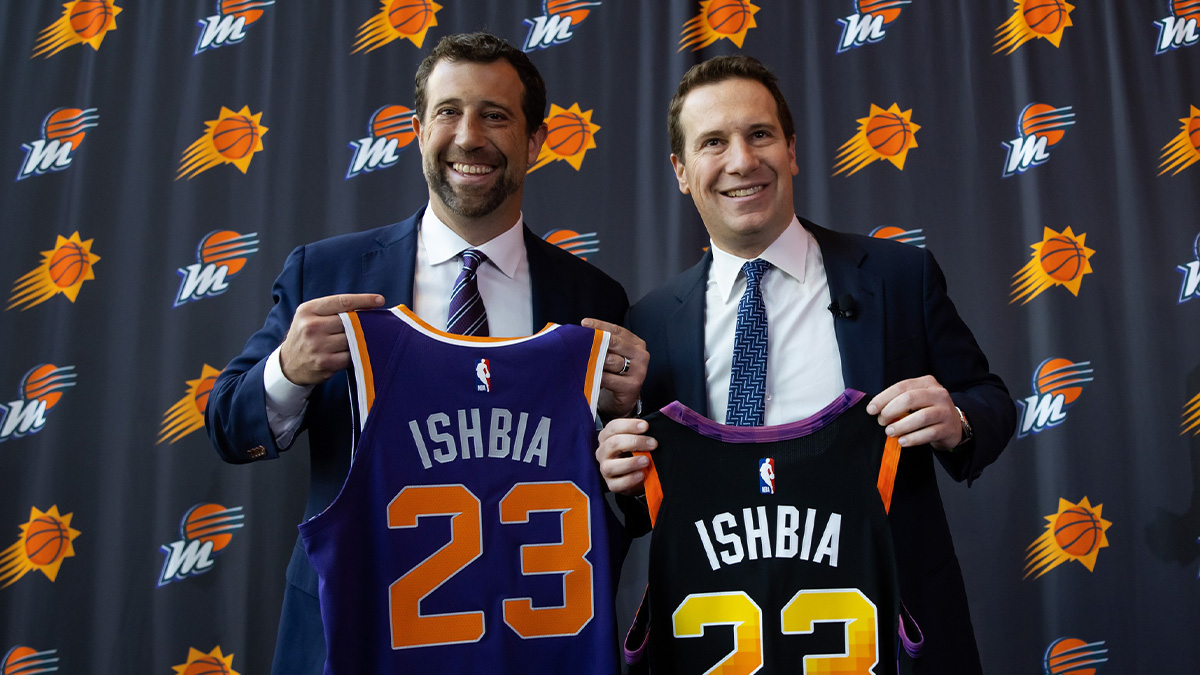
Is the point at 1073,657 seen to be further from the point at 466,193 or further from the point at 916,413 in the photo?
the point at 466,193

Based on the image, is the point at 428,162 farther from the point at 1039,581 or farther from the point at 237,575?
the point at 1039,581

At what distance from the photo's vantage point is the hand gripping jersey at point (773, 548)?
146cm

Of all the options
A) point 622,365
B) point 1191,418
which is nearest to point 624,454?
point 622,365

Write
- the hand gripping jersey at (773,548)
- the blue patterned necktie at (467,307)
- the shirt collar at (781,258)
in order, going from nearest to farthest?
the hand gripping jersey at (773,548), the blue patterned necktie at (467,307), the shirt collar at (781,258)

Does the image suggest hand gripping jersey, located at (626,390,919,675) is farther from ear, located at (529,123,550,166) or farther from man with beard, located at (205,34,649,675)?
ear, located at (529,123,550,166)

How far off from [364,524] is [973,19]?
313 centimetres

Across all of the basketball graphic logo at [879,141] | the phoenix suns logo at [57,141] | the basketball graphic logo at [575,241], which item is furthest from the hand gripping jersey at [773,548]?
the phoenix suns logo at [57,141]

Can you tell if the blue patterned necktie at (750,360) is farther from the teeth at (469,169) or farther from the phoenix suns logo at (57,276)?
the phoenix suns logo at (57,276)

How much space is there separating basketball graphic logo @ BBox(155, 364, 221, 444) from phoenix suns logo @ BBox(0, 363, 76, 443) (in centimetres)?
40

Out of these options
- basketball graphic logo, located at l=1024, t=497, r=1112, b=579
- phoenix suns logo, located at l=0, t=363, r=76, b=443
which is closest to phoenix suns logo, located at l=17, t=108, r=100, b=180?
phoenix suns logo, located at l=0, t=363, r=76, b=443

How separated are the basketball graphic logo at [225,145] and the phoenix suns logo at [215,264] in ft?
0.90

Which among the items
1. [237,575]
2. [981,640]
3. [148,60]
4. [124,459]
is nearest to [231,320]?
[124,459]

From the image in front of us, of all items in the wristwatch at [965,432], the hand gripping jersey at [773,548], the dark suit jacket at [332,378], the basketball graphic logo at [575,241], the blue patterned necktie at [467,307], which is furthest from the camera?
the basketball graphic logo at [575,241]

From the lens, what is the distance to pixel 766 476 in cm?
153
